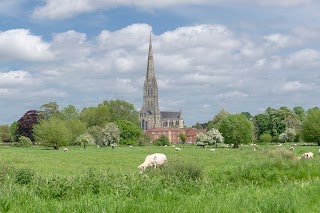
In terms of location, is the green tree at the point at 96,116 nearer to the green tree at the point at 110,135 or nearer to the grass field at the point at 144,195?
the green tree at the point at 110,135

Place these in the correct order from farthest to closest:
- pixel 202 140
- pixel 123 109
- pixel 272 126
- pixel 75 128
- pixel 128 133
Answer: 1. pixel 123 109
2. pixel 272 126
3. pixel 128 133
4. pixel 75 128
5. pixel 202 140

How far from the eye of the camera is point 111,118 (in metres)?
155

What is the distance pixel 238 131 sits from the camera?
95250 millimetres

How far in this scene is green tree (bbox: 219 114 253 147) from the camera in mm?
94562

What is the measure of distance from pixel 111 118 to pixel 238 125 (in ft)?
228

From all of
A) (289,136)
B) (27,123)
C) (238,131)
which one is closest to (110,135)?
(27,123)

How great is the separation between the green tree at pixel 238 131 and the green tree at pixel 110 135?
34501 millimetres

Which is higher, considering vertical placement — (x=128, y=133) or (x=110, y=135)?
(x=128, y=133)

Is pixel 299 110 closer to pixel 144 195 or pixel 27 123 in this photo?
pixel 27 123

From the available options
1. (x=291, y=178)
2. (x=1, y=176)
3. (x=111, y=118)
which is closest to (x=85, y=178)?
(x=1, y=176)

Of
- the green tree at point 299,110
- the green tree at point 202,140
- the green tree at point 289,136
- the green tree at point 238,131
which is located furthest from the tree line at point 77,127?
the green tree at point 299,110

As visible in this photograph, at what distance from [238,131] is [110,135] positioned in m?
39.1

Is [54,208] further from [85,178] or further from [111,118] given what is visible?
[111,118]

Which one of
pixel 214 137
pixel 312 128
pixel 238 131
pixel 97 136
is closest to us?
pixel 312 128
